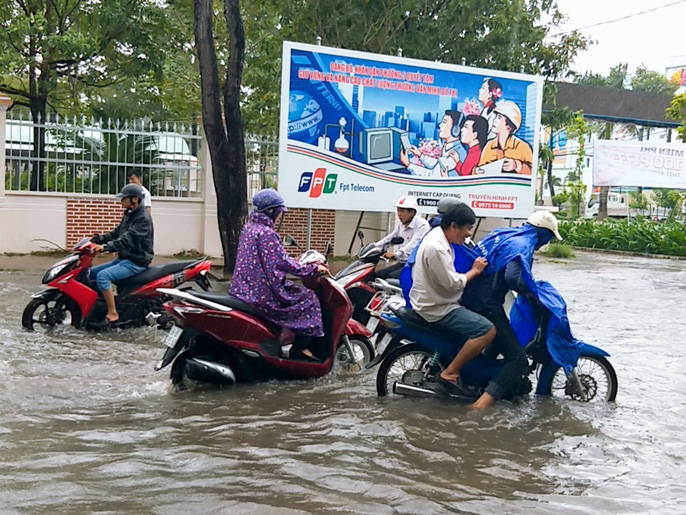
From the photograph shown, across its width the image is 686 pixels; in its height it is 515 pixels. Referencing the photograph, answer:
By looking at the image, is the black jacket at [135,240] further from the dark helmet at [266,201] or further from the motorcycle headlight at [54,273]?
the dark helmet at [266,201]

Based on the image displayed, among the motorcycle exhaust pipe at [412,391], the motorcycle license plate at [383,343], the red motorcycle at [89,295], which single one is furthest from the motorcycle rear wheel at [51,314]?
the motorcycle exhaust pipe at [412,391]

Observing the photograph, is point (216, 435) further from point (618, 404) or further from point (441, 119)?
point (441, 119)

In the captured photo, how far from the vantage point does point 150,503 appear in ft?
12.9

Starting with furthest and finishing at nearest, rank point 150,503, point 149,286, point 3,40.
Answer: point 3,40 < point 149,286 < point 150,503

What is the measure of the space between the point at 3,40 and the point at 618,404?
1354 centimetres

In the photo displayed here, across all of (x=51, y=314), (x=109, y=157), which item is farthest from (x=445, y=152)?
(x=51, y=314)

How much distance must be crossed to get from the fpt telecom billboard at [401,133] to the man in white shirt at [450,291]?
24.3ft

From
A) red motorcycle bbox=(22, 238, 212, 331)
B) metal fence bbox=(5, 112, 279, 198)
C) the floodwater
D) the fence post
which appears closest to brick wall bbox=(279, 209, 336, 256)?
metal fence bbox=(5, 112, 279, 198)

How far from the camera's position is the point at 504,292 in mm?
5832

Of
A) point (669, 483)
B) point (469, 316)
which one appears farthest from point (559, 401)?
point (669, 483)

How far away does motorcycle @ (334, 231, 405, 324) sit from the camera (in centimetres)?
760

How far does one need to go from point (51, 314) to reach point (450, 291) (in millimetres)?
4621

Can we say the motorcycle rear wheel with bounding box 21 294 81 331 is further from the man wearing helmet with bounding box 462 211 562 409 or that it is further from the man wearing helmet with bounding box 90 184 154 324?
the man wearing helmet with bounding box 462 211 562 409

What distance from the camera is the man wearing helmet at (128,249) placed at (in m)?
8.12
